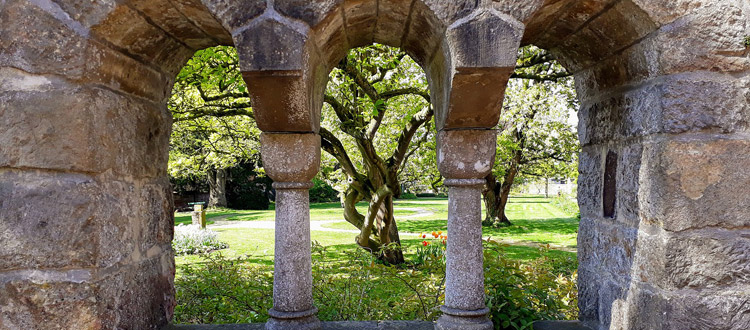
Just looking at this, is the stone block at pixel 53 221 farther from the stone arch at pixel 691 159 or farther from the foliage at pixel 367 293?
the stone arch at pixel 691 159

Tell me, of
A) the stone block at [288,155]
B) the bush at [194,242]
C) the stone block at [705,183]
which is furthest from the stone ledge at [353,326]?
the bush at [194,242]

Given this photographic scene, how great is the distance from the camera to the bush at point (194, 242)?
27.8 ft

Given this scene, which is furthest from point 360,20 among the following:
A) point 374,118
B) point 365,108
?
point 374,118

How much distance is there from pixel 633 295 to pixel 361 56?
4738mm

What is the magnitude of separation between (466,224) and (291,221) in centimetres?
72

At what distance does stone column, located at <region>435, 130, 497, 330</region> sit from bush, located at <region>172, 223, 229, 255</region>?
749 cm

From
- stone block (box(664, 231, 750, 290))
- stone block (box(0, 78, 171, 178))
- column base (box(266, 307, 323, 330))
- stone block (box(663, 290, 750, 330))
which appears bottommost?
column base (box(266, 307, 323, 330))

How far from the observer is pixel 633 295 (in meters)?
1.72

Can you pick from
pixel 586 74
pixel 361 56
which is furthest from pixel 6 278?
pixel 361 56

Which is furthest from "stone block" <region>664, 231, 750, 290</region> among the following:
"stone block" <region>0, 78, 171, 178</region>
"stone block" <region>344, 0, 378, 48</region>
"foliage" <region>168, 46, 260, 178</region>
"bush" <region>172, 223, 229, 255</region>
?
"bush" <region>172, 223, 229, 255</region>

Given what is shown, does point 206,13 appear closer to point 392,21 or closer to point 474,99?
point 392,21

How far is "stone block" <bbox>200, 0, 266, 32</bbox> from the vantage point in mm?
1549

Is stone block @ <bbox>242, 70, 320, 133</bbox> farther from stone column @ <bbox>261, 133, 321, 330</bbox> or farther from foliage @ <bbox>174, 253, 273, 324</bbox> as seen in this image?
foliage @ <bbox>174, 253, 273, 324</bbox>

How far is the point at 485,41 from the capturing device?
1.53 meters
